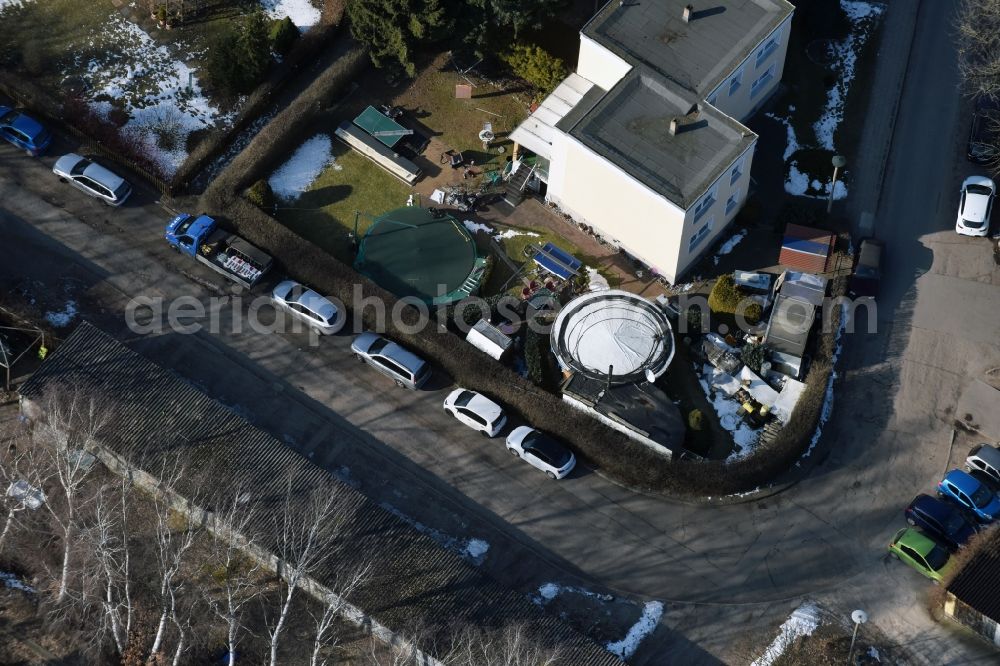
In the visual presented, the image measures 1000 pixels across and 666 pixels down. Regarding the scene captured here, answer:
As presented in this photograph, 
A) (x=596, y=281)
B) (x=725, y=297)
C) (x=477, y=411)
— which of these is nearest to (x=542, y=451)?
(x=477, y=411)

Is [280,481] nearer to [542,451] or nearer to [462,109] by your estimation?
[542,451]

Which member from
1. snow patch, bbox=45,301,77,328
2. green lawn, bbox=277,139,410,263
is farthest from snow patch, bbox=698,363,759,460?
snow patch, bbox=45,301,77,328

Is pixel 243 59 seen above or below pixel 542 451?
above

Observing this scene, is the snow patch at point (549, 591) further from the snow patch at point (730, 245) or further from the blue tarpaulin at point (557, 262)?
the snow patch at point (730, 245)

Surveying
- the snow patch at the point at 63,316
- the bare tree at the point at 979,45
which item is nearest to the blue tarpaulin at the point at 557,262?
the snow patch at the point at 63,316

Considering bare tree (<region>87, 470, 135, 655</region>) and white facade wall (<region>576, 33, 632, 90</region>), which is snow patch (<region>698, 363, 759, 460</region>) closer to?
white facade wall (<region>576, 33, 632, 90</region>)
